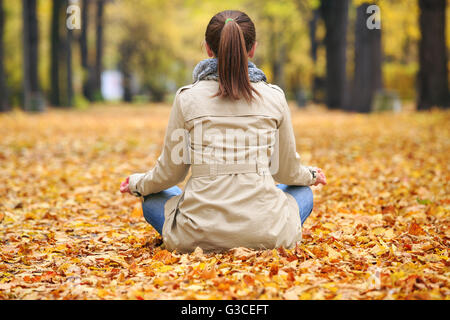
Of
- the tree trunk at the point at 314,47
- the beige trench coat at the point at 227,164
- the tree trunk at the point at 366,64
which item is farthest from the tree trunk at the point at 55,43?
the beige trench coat at the point at 227,164

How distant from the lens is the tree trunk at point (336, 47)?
893 inches

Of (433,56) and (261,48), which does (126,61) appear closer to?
(261,48)

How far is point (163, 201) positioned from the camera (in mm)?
3762

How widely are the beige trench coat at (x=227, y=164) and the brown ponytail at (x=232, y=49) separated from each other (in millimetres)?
107

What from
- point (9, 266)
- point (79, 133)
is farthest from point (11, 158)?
point (9, 266)

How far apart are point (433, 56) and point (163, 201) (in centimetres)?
1430

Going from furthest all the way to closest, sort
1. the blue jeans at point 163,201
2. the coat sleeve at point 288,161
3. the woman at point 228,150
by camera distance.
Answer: the blue jeans at point 163,201 → the coat sleeve at point 288,161 → the woman at point 228,150

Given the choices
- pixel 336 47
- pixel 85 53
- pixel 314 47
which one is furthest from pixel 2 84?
pixel 314 47

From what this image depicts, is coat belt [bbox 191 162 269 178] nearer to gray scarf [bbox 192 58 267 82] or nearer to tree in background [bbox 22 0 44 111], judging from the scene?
gray scarf [bbox 192 58 267 82]

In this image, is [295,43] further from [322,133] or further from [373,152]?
[373,152]

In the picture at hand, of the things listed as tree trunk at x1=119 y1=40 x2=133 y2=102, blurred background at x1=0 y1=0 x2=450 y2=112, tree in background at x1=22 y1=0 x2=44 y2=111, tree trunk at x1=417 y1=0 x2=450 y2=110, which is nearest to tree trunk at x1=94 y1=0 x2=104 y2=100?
blurred background at x1=0 y1=0 x2=450 y2=112

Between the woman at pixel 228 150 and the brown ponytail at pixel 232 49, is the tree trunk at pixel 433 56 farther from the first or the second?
the brown ponytail at pixel 232 49

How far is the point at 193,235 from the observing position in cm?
352

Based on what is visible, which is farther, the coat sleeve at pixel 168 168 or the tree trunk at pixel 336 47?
the tree trunk at pixel 336 47
